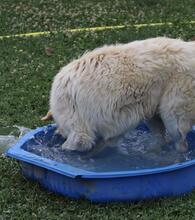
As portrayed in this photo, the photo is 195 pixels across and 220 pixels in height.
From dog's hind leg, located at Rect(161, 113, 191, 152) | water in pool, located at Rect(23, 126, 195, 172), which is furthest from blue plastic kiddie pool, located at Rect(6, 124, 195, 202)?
dog's hind leg, located at Rect(161, 113, 191, 152)

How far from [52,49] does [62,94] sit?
17.0 feet

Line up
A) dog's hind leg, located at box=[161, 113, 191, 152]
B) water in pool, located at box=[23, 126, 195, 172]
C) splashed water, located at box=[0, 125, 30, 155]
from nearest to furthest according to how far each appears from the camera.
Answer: dog's hind leg, located at box=[161, 113, 191, 152] → water in pool, located at box=[23, 126, 195, 172] → splashed water, located at box=[0, 125, 30, 155]

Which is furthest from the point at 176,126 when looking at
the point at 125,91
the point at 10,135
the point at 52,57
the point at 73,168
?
the point at 52,57

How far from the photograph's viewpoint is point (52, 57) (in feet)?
Result: 34.8

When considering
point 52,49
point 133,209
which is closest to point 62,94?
point 133,209

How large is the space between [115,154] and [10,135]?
1482 mm

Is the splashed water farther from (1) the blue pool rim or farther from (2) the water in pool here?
(1) the blue pool rim

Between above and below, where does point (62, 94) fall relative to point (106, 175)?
above

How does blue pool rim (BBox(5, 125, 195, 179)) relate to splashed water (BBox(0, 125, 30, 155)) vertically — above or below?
above

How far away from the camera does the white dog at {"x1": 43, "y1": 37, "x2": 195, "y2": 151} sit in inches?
225

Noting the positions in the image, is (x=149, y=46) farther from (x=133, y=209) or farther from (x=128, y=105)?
(x=133, y=209)

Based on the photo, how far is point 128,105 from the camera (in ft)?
18.9

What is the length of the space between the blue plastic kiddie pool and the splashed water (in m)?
0.56

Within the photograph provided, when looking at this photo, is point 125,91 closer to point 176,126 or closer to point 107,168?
point 176,126
